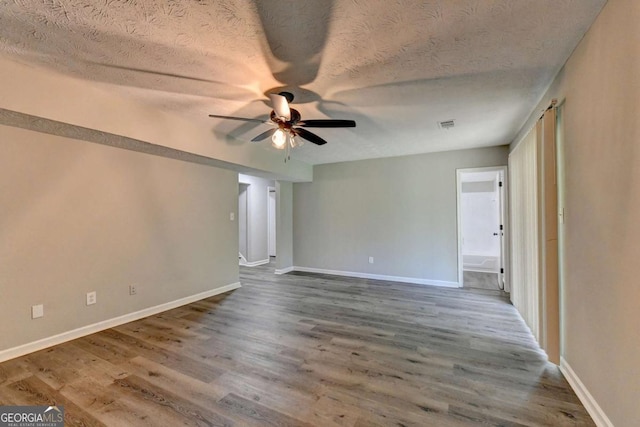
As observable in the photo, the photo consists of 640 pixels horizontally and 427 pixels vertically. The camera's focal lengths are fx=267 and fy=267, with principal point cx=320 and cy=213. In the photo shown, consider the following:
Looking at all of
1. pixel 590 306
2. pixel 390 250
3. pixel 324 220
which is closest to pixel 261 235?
pixel 324 220

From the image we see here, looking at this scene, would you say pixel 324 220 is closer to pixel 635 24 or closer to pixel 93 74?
pixel 93 74

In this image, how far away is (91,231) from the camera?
297cm

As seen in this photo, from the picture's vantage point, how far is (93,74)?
2.22 meters

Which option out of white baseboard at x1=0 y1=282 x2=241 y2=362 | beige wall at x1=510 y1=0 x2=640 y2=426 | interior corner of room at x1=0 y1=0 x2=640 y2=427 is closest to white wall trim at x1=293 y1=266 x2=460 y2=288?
interior corner of room at x1=0 y1=0 x2=640 y2=427

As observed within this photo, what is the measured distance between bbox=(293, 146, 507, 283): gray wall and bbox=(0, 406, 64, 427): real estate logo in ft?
14.9

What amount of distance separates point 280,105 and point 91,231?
257 cm

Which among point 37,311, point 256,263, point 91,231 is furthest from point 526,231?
point 256,263

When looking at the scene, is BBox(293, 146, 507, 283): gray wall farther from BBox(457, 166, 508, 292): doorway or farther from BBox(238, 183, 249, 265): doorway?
BBox(457, 166, 508, 292): doorway

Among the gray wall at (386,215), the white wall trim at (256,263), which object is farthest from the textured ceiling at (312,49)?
the white wall trim at (256,263)

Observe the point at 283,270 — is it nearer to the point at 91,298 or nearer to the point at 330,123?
the point at 91,298

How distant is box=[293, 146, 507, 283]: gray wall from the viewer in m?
4.74

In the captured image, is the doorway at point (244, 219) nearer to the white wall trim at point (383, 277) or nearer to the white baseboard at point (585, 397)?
the white wall trim at point (383, 277)

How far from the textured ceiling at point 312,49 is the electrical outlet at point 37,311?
2.21 m

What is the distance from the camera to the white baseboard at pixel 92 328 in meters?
2.44
